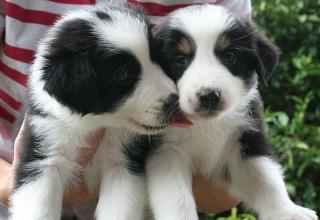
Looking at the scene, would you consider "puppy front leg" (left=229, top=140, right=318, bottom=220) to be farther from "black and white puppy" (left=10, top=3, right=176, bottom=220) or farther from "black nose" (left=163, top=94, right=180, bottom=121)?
"black nose" (left=163, top=94, right=180, bottom=121)

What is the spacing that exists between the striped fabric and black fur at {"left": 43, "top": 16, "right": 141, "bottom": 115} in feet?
1.46

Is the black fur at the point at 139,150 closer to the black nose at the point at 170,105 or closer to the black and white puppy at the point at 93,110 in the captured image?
the black and white puppy at the point at 93,110

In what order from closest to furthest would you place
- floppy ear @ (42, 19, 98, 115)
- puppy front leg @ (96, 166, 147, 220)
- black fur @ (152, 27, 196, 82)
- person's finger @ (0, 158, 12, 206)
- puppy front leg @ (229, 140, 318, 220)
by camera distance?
floppy ear @ (42, 19, 98, 115), black fur @ (152, 27, 196, 82), puppy front leg @ (96, 166, 147, 220), puppy front leg @ (229, 140, 318, 220), person's finger @ (0, 158, 12, 206)

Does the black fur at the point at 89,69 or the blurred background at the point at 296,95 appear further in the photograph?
the blurred background at the point at 296,95

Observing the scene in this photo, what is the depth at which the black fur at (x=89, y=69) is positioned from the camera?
2.45m

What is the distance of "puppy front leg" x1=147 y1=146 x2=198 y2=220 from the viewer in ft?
8.75

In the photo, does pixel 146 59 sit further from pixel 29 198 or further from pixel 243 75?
pixel 29 198

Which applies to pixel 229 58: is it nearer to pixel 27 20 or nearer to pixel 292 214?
pixel 292 214

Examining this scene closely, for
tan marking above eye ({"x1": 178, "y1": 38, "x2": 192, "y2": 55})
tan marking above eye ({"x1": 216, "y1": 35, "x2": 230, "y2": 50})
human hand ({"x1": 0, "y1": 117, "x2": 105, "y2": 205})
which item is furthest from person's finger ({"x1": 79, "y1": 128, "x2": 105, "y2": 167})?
tan marking above eye ({"x1": 216, "y1": 35, "x2": 230, "y2": 50})

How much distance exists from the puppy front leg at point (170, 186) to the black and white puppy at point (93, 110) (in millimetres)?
59

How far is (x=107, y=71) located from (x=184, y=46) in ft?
0.97

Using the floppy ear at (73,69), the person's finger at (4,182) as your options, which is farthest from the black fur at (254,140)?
the person's finger at (4,182)

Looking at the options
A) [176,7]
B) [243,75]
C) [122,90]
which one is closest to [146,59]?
[122,90]

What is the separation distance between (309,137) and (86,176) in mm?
2058
